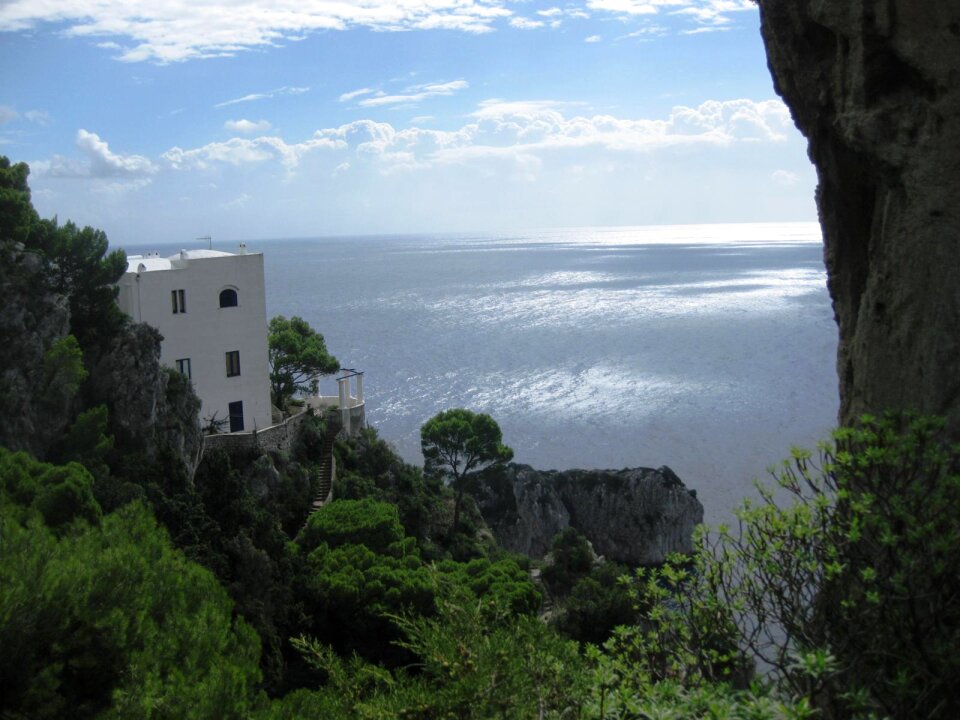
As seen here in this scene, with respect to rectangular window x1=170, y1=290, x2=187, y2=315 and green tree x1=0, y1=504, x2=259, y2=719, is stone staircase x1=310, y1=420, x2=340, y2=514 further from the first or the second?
green tree x1=0, y1=504, x2=259, y2=719

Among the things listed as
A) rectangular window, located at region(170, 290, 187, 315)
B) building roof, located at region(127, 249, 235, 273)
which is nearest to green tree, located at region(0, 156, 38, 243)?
building roof, located at region(127, 249, 235, 273)

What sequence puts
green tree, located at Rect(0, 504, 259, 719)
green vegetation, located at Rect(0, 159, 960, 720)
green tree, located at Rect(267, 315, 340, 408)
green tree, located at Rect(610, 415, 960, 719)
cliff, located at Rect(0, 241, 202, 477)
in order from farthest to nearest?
1. green tree, located at Rect(267, 315, 340, 408)
2. cliff, located at Rect(0, 241, 202, 477)
3. green tree, located at Rect(0, 504, 259, 719)
4. green vegetation, located at Rect(0, 159, 960, 720)
5. green tree, located at Rect(610, 415, 960, 719)

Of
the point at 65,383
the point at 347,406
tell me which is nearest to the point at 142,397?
the point at 65,383

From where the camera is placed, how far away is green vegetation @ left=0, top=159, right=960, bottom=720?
7.97m

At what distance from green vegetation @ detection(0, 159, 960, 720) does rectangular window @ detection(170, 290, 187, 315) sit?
4331 millimetres

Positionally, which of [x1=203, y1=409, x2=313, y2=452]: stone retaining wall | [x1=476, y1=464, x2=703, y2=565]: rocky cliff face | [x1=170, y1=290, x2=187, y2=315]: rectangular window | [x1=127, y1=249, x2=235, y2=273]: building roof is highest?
[x1=127, y1=249, x2=235, y2=273]: building roof

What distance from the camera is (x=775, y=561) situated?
9.09 meters

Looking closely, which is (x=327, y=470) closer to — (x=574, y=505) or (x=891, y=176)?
(x=574, y=505)

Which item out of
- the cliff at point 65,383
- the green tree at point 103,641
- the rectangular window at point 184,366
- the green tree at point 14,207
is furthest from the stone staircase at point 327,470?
the green tree at point 103,641

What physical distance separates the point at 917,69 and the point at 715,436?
5271cm

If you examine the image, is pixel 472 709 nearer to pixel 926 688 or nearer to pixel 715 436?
pixel 926 688

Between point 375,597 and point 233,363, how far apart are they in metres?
13.7

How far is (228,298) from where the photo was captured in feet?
117

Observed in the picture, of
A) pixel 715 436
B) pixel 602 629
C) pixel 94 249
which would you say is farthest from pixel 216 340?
pixel 715 436
